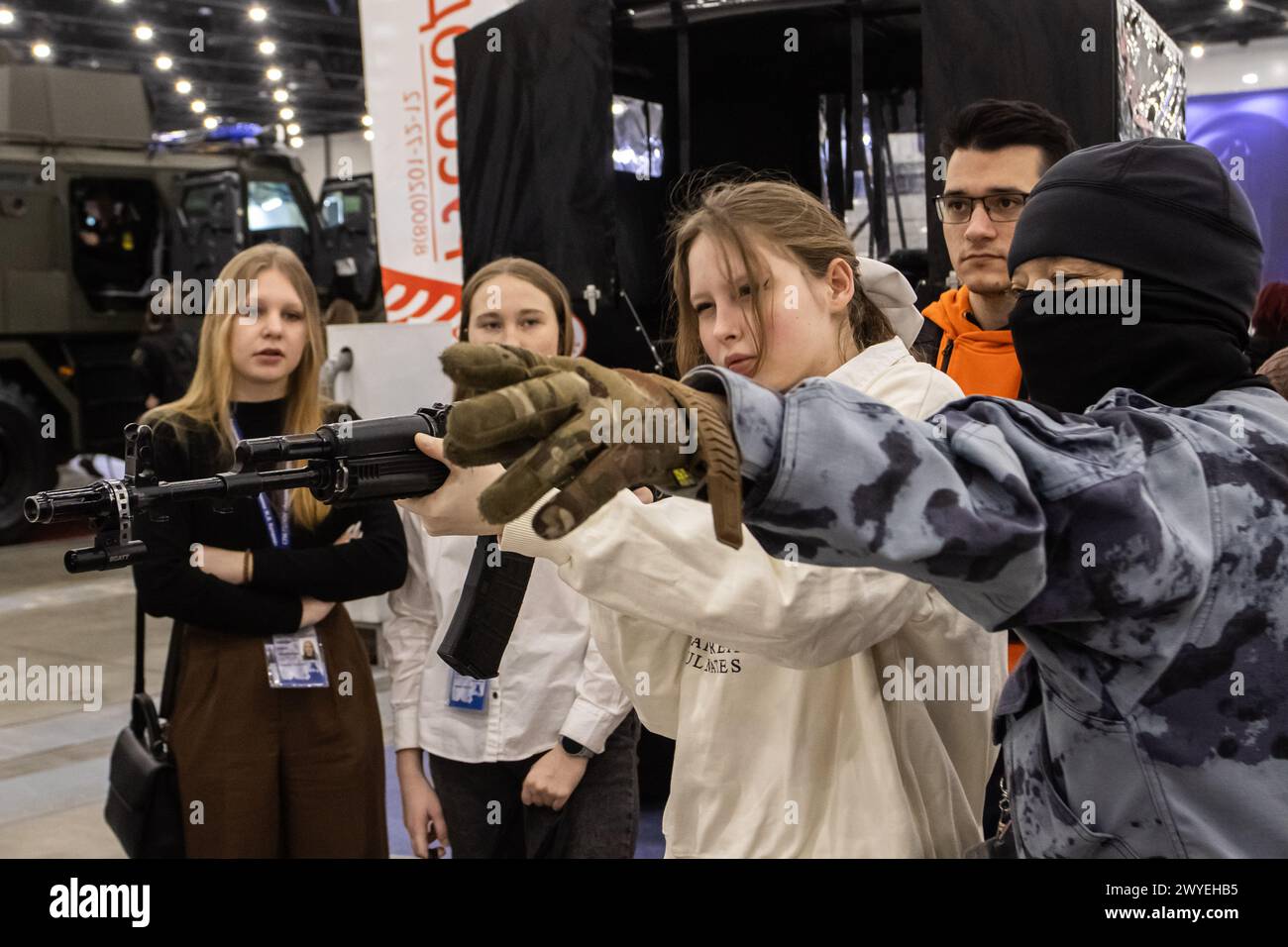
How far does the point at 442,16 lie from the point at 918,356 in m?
3.59

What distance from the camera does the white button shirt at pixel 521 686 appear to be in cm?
247

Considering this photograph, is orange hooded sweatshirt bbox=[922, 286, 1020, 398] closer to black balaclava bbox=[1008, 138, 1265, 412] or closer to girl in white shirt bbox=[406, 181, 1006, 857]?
girl in white shirt bbox=[406, 181, 1006, 857]

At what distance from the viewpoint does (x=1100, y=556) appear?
0.96 meters

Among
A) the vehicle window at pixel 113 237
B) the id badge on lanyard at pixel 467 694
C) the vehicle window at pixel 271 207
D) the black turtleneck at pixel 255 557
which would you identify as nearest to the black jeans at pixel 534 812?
the id badge on lanyard at pixel 467 694

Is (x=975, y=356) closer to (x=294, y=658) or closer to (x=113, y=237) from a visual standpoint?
(x=294, y=658)

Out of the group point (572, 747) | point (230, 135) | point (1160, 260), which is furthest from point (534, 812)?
point (230, 135)

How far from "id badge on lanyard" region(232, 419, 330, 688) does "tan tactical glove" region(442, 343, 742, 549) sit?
1.78m

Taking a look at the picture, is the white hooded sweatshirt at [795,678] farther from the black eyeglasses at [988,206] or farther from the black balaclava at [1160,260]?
the black eyeglasses at [988,206]

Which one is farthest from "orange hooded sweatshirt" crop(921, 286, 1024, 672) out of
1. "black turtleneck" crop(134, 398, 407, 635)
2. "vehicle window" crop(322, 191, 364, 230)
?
"vehicle window" crop(322, 191, 364, 230)

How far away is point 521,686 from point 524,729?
0.08 meters

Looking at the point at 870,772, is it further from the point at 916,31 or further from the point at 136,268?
the point at 136,268

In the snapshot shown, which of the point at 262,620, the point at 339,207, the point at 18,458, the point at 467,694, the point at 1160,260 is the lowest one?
the point at 467,694
